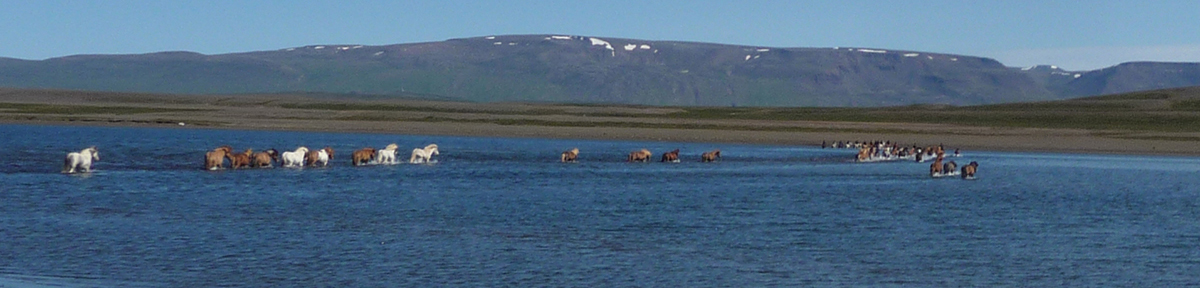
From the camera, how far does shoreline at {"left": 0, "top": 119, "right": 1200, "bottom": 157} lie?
178 ft

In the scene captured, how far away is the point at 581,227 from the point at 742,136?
4429 centimetres

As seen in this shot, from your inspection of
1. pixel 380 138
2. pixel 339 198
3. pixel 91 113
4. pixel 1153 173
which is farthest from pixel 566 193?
pixel 91 113

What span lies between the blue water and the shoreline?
68.7 feet

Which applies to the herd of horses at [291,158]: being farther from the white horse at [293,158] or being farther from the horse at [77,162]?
the horse at [77,162]

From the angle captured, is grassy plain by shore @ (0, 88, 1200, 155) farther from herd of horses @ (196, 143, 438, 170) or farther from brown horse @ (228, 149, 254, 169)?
brown horse @ (228, 149, 254, 169)

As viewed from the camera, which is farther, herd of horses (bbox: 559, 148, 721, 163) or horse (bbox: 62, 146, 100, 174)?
herd of horses (bbox: 559, 148, 721, 163)

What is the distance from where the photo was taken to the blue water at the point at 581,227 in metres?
14.1

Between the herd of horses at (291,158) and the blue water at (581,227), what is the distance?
0.66 meters

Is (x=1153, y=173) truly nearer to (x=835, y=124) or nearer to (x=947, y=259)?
(x=947, y=259)

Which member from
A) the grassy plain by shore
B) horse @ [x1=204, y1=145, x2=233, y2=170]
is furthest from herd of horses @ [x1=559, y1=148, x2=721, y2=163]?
the grassy plain by shore

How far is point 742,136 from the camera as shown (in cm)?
6219

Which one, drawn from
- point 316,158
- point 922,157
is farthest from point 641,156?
point 922,157

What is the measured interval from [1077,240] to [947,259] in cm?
305

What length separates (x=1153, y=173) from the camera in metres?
36.1
